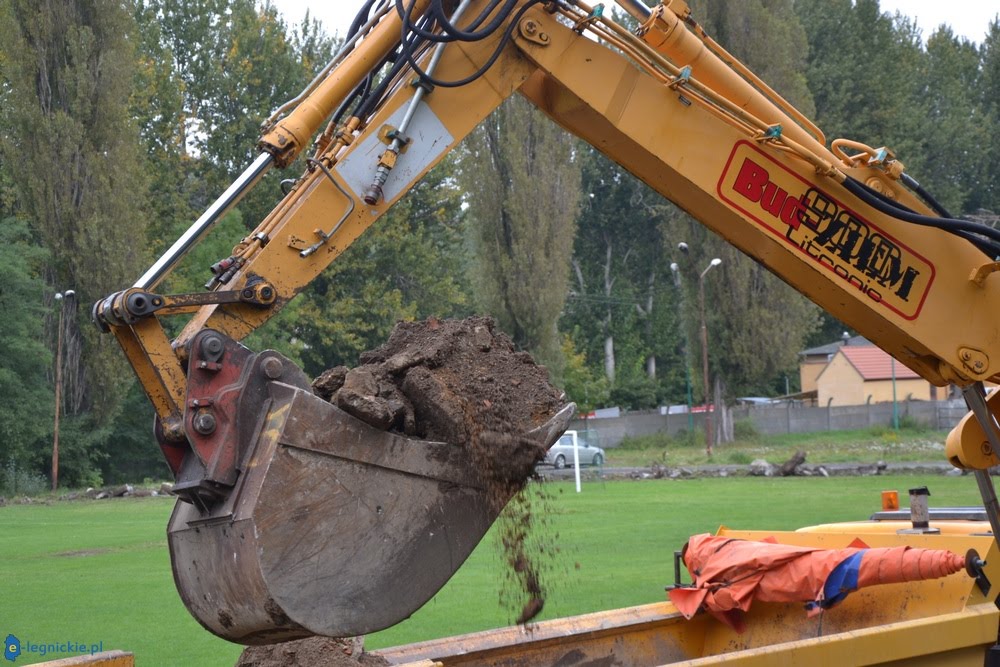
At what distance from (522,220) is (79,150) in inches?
547

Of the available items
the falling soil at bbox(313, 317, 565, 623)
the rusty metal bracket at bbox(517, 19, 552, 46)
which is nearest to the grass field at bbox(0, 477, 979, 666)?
the falling soil at bbox(313, 317, 565, 623)

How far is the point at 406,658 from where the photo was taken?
5059mm

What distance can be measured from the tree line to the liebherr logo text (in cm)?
1717

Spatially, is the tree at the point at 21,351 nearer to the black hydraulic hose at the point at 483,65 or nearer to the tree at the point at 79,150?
the tree at the point at 79,150

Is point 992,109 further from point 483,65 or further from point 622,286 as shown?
point 483,65

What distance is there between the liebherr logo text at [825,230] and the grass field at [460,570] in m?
1.61

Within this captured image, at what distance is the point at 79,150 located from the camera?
3341cm

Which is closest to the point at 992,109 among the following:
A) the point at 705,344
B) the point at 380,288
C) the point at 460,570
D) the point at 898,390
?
the point at 898,390

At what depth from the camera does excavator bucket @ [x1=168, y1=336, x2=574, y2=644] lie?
3801 millimetres

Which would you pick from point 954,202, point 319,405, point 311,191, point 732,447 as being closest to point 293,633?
point 319,405

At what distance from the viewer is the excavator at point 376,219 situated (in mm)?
3877

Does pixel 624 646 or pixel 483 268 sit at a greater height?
pixel 483 268

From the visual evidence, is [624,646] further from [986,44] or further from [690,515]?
[986,44]

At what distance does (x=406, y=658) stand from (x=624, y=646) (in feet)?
3.55
